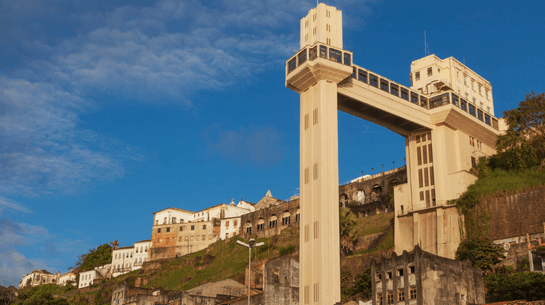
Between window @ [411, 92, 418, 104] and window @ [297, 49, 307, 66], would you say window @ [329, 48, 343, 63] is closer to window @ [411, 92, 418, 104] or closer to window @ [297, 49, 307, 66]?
window @ [297, 49, 307, 66]

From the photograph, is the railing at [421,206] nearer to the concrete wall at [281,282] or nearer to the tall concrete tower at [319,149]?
the concrete wall at [281,282]

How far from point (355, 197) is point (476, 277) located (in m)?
38.6

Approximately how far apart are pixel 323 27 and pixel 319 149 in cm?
1197

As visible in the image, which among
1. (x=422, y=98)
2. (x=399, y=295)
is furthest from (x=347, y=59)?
(x=399, y=295)

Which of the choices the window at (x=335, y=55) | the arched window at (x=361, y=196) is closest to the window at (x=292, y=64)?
the window at (x=335, y=55)

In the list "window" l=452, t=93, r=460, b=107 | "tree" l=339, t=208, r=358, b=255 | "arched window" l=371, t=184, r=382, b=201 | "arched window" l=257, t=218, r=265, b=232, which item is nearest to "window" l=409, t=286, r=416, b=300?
"tree" l=339, t=208, r=358, b=255

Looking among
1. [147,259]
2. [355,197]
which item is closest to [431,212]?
[355,197]

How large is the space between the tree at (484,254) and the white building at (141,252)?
74.1 m

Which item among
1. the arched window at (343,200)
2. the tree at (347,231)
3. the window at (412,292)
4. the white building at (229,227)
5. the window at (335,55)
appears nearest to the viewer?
the window at (412,292)

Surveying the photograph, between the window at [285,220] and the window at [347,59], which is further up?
the window at [347,59]

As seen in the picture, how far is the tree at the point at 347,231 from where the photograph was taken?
6606 cm

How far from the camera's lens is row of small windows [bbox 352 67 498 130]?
190 feet

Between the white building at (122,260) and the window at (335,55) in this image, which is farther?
the white building at (122,260)

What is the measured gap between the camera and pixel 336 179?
51.1 meters
